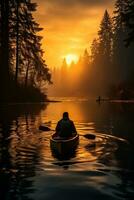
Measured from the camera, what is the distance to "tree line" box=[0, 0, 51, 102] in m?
53.9

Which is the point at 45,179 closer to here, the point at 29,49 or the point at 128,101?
the point at 29,49

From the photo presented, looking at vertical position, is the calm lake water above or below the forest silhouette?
below

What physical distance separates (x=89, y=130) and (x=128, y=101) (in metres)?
39.3

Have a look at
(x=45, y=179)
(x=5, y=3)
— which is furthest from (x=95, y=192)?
(x=5, y=3)

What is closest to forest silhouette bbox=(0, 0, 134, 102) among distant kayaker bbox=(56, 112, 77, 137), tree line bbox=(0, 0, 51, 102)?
tree line bbox=(0, 0, 51, 102)

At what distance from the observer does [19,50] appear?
61.9 meters

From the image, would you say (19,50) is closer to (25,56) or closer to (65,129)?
A: (25,56)

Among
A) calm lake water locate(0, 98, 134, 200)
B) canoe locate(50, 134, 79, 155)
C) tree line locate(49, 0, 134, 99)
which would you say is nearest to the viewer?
calm lake water locate(0, 98, 134, 200)

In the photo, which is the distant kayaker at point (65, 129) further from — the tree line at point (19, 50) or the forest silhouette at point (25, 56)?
the tree line at point (19, 50)

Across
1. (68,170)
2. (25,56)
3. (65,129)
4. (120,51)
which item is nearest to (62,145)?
(65,129)

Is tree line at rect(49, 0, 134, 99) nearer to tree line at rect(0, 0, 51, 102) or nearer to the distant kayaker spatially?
tree line at rect(0, 0, 51, 102)

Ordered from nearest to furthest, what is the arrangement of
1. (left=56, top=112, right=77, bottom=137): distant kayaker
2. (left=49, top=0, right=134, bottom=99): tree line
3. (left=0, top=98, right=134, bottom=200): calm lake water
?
(left=0, top=98, right=134, bottom=200): calm lake water → (left=56, top=112, right=77, bottom=137): distant kayaker → (left=49, top=0, right=134, bottom=99): tree line

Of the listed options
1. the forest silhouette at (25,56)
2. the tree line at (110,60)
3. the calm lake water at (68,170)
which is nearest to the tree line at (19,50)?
the forest silhouette at (25,56)

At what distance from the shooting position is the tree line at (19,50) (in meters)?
53.9
